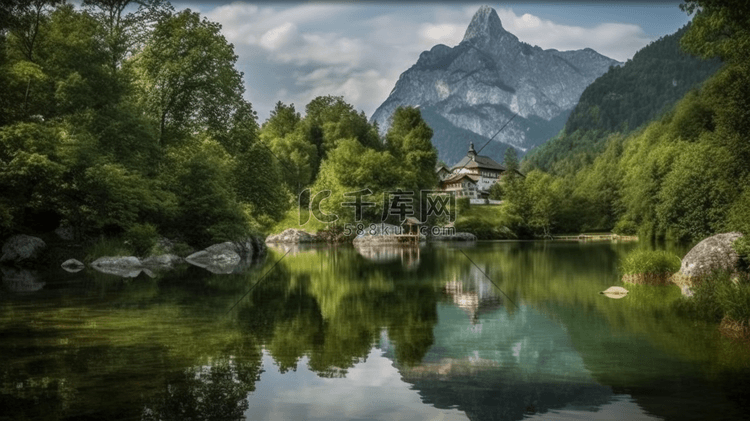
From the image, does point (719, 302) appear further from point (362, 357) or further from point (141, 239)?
point (141, 239)

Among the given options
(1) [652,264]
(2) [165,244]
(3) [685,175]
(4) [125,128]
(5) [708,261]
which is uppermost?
(4) [125,128]

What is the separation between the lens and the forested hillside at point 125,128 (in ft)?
88.7

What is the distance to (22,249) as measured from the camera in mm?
27250

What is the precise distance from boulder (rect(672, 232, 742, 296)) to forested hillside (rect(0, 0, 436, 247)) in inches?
964

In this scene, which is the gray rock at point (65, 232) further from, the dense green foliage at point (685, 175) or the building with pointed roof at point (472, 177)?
the building with pointed roof at point (472, 177)

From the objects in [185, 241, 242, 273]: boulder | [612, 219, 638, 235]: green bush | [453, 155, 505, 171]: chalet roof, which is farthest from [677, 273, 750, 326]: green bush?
[453, 155, 505, 171]: chalet roof

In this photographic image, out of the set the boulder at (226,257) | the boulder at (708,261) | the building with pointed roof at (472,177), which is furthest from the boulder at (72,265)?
the building with pointed roof at (472,177)

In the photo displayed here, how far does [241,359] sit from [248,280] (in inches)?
524

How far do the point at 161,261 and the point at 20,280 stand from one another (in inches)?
358

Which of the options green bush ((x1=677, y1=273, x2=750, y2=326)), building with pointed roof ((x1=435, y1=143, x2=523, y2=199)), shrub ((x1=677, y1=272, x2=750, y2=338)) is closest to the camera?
shrub ((x1=677, y1=272, x2=750, y2=338))

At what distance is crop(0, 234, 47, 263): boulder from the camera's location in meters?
27.1

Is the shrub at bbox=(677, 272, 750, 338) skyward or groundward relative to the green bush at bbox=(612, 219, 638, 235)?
groundward

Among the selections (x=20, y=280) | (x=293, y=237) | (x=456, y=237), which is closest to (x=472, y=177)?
(x=456, y=237)

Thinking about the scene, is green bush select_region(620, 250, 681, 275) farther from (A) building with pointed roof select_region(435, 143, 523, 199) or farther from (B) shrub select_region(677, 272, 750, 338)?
(A) building with pointed roof select_region(435, 143, 523, 199)
